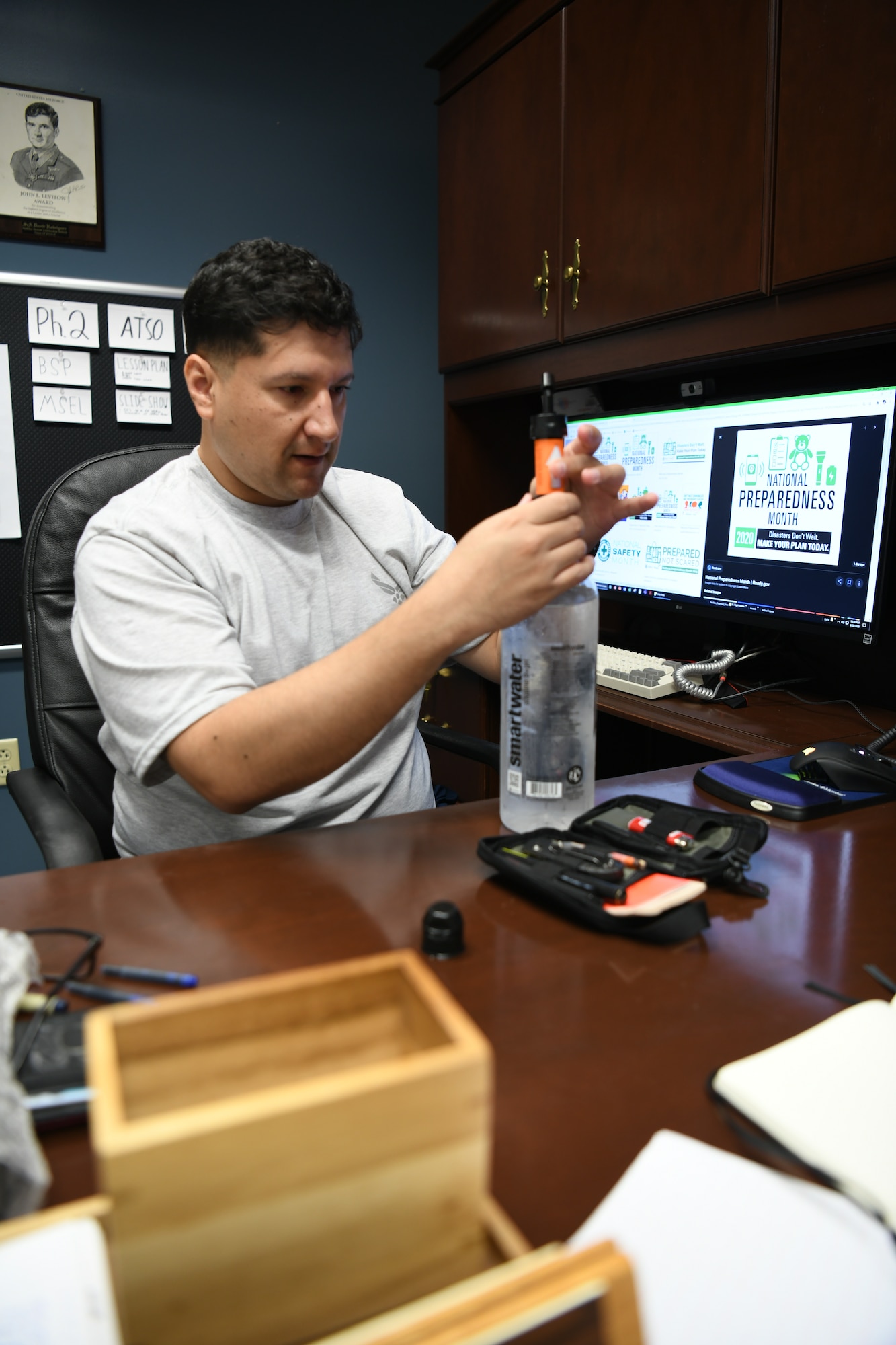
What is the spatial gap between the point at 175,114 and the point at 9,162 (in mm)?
454

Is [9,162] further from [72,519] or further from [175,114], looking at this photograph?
[72,519]

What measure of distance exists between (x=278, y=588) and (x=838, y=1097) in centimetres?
89

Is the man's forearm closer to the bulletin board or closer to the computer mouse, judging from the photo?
the computer mouse

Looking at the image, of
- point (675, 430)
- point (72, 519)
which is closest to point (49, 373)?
point (72, 519)

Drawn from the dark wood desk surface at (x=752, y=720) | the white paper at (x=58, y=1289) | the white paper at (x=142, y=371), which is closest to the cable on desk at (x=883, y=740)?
the dark wood desk surface at (x=752, y=720)

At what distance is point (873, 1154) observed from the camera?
441 millimetres

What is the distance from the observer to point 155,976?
23.5 inches

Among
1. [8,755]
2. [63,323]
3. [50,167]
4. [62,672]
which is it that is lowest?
[8,755]

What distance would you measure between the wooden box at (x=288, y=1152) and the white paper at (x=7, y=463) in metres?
2.23

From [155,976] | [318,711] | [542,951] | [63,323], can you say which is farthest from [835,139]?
[63,323]

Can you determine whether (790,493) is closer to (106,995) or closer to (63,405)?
(106,995)

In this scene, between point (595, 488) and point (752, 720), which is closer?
point (595, 488)

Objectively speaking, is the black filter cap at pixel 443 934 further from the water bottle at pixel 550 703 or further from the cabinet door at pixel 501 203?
the cabinet door at pixel 501 203

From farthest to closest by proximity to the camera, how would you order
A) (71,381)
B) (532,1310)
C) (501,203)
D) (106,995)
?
1. (71,381)
2. (501,203)
3. (106,995)
4. (532,1310)
